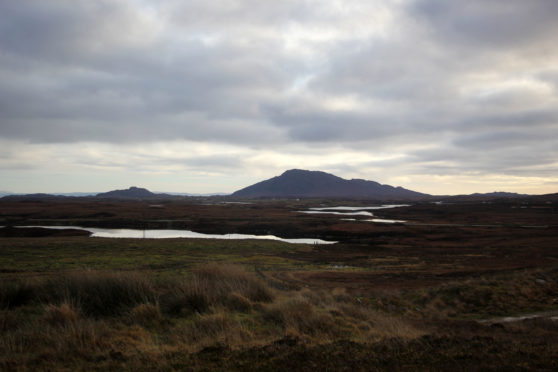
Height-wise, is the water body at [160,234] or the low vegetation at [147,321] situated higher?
the low vegetation at [147,321]

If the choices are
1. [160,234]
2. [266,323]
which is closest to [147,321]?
[266,323]

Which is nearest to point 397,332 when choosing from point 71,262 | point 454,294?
point 454,294

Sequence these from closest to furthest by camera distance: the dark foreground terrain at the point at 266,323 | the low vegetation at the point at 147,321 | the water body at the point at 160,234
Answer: the dark foreground terrain at the point at 266,323, the low vegetation at the point at 147,321, the water body at the point at 160,234

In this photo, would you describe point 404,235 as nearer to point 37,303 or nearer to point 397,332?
point 397,332

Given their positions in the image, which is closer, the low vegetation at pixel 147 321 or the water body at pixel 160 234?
the low vegetation at pixel 147 321

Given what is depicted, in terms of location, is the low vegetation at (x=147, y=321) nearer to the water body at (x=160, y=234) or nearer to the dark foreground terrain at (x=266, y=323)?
the dark foreground terrain at (x=266, y=323)

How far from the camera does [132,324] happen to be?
8.11 metres

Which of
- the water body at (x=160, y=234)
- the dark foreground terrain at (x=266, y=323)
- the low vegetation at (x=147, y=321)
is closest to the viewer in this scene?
the dark foreground terrain at (x=266, y=323)

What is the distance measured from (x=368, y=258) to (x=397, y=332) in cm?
2602

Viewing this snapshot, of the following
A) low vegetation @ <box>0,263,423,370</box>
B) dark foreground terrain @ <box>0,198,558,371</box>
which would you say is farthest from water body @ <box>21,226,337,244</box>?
low vegetation @ <box>0,263,423,370</box>

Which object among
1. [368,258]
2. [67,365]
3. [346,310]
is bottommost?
[368,258]

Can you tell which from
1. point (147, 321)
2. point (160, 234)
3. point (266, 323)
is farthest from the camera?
point (160, 234)

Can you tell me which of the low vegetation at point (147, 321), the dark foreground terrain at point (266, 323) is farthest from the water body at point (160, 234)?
the low vegetation at point (147, 321)

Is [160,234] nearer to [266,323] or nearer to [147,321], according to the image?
[147,321]
